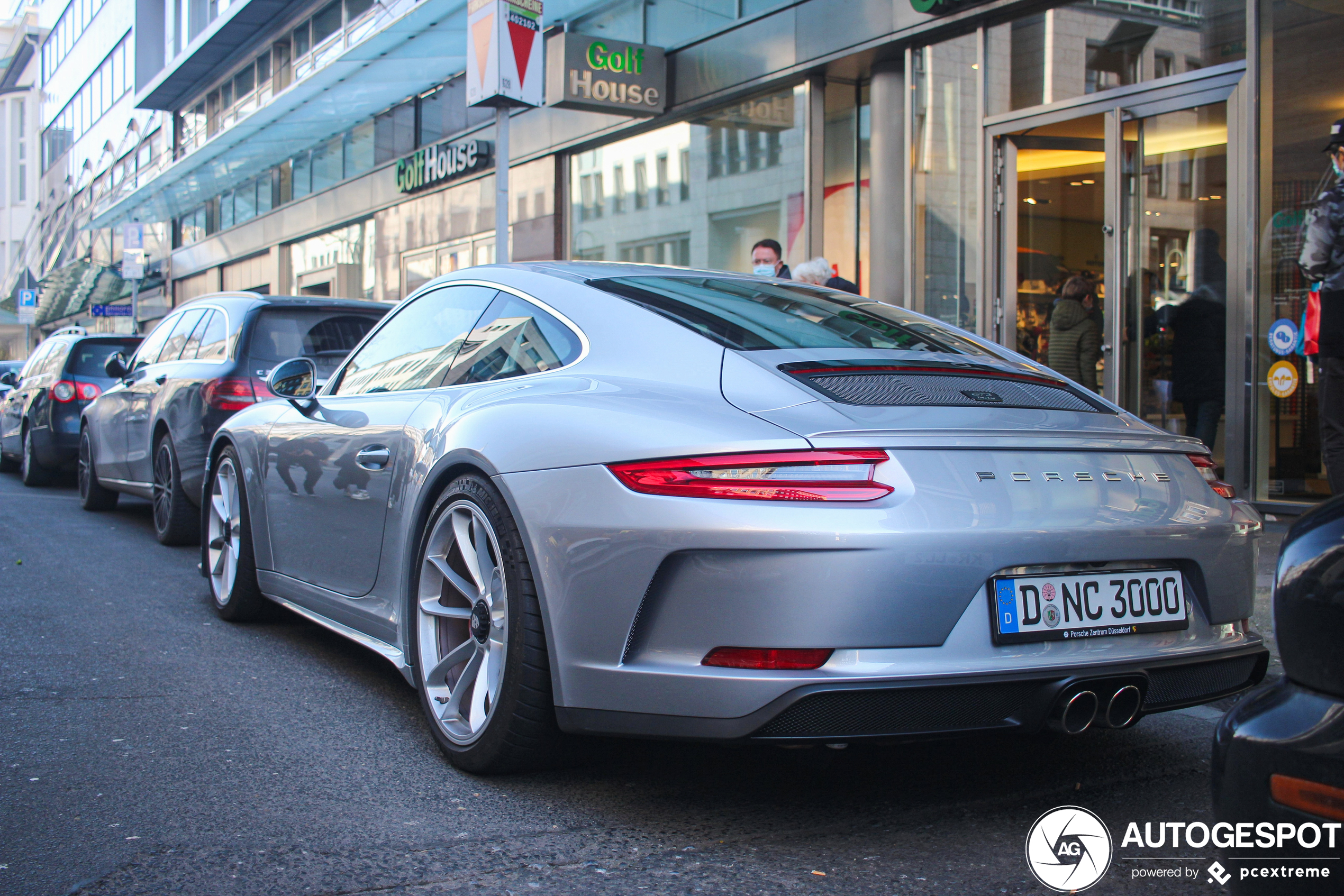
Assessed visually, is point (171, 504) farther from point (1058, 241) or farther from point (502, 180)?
point (1058, 241)

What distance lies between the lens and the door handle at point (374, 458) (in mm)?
3633

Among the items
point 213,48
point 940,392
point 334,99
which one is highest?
point 213,48

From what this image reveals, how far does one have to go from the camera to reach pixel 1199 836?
8.57 ft

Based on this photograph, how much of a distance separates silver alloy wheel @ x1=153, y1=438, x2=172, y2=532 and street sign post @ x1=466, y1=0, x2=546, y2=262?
2.40 meters

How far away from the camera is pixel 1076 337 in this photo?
9.02 metres

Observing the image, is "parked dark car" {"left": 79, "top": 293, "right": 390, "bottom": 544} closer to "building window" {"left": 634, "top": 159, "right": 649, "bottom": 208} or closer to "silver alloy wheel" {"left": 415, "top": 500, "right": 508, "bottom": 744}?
"silver alloy wheel" {"left": 415, "top": 500, "right": 508, "bottom": 744}

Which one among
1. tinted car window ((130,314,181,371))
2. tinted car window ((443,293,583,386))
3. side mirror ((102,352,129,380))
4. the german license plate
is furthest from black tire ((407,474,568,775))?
side mirror ((102,352,129,380))

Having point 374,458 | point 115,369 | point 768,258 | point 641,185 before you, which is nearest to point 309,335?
point 115,369

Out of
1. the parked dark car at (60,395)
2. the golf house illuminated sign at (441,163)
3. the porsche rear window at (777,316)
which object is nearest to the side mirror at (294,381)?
the porsche rear window at (777,316)

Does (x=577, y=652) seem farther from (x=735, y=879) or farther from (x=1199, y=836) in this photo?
(x=1199, y=836)

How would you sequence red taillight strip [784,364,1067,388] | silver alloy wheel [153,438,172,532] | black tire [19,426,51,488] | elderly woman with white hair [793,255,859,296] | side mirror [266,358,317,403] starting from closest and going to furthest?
red taillight strip [784,364,1067,388]
side mirror [266,358,317,403]
silver alloy wheel [153,438,172,532]
elderly woman with white hair [793,255,859,296]
black tire [19,426,51,488]

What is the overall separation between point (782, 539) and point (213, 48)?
3170 centimetres

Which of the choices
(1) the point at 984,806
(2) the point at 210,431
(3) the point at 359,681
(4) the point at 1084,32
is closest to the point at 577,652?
(1) the point at 984,806

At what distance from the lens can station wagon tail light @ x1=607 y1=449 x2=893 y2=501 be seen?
2.43 m
